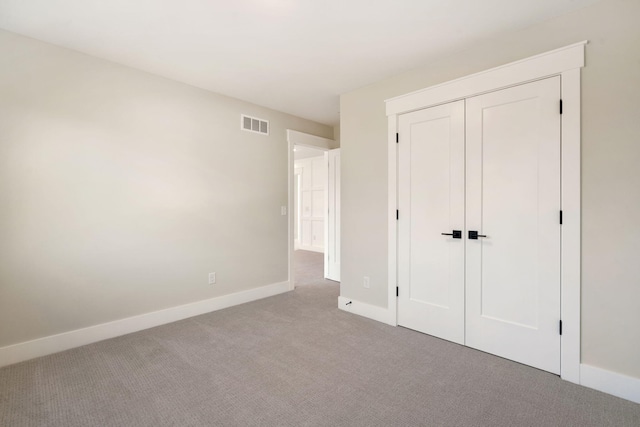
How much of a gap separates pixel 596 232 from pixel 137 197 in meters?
3.90

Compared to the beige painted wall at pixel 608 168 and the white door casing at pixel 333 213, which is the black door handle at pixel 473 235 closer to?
the beige painted wall at pixel 608 168

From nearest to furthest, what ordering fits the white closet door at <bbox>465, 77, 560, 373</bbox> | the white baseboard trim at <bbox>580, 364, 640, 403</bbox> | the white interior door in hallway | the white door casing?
the white baseboard trim at <bbox>580, 364, 640, 403</bbox> < the white closet door at <bbox>465, 77, 560, 373</bbox> < the white door casing < the white interior door in hallway

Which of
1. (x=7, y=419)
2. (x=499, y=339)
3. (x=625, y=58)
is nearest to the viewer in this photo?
(x=7, y=419)

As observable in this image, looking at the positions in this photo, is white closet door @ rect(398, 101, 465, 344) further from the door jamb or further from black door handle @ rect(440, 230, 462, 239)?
the door jamb

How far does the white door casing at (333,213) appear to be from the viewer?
16.0 ft

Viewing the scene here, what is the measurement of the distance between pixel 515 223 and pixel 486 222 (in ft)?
0.70

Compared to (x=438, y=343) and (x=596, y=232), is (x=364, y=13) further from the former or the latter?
(x=438, y=343)

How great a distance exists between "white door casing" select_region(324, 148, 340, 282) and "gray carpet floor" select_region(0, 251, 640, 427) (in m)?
2.08

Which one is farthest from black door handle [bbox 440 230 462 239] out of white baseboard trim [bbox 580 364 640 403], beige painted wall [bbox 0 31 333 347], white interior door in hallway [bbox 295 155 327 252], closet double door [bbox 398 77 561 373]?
white interior door in hallway [bbox 295 155 327 252]

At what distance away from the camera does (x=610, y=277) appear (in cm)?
196

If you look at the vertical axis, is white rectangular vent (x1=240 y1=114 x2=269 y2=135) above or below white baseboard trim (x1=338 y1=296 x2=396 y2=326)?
above

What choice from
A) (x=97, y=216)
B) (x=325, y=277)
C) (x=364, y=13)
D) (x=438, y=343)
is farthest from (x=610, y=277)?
(x=97, y=216)

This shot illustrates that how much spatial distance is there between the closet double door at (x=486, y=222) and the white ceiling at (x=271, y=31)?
557 millimetres

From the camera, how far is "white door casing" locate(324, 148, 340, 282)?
4.87 m
